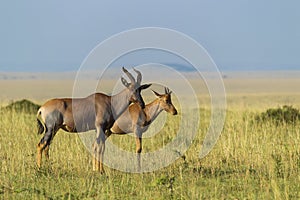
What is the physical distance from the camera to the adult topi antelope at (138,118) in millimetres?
13438

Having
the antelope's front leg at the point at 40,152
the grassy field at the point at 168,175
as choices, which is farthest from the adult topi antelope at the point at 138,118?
the antelope's front leg at the point at 40,152

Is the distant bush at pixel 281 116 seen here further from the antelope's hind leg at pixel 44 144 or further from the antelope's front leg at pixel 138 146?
the antelope's hind leg at pixel 44 144

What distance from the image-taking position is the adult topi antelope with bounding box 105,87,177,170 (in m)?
13.4

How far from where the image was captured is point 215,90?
57.4 ft

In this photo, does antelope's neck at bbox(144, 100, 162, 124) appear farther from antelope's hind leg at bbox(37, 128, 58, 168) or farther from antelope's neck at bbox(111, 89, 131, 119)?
antelope's hind leg at bbox(37, 128, 58, 168)

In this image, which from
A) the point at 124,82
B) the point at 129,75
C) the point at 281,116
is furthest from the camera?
the point at 281,116

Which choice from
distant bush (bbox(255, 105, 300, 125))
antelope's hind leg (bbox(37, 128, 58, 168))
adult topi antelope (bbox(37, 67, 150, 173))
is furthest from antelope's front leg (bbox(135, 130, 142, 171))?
distant bush (bbox(255, 105, 300, 125))

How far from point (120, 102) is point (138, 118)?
3.45ft

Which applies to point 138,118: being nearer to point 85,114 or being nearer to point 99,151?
point 85,114

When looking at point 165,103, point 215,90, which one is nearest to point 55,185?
point 165,103

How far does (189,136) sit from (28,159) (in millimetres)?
5504

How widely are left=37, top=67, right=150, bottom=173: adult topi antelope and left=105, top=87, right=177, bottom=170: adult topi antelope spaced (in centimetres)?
70

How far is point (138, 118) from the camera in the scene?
45.2ft

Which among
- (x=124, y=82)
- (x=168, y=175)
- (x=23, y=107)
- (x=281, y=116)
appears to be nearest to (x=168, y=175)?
(x=168, y=175)
